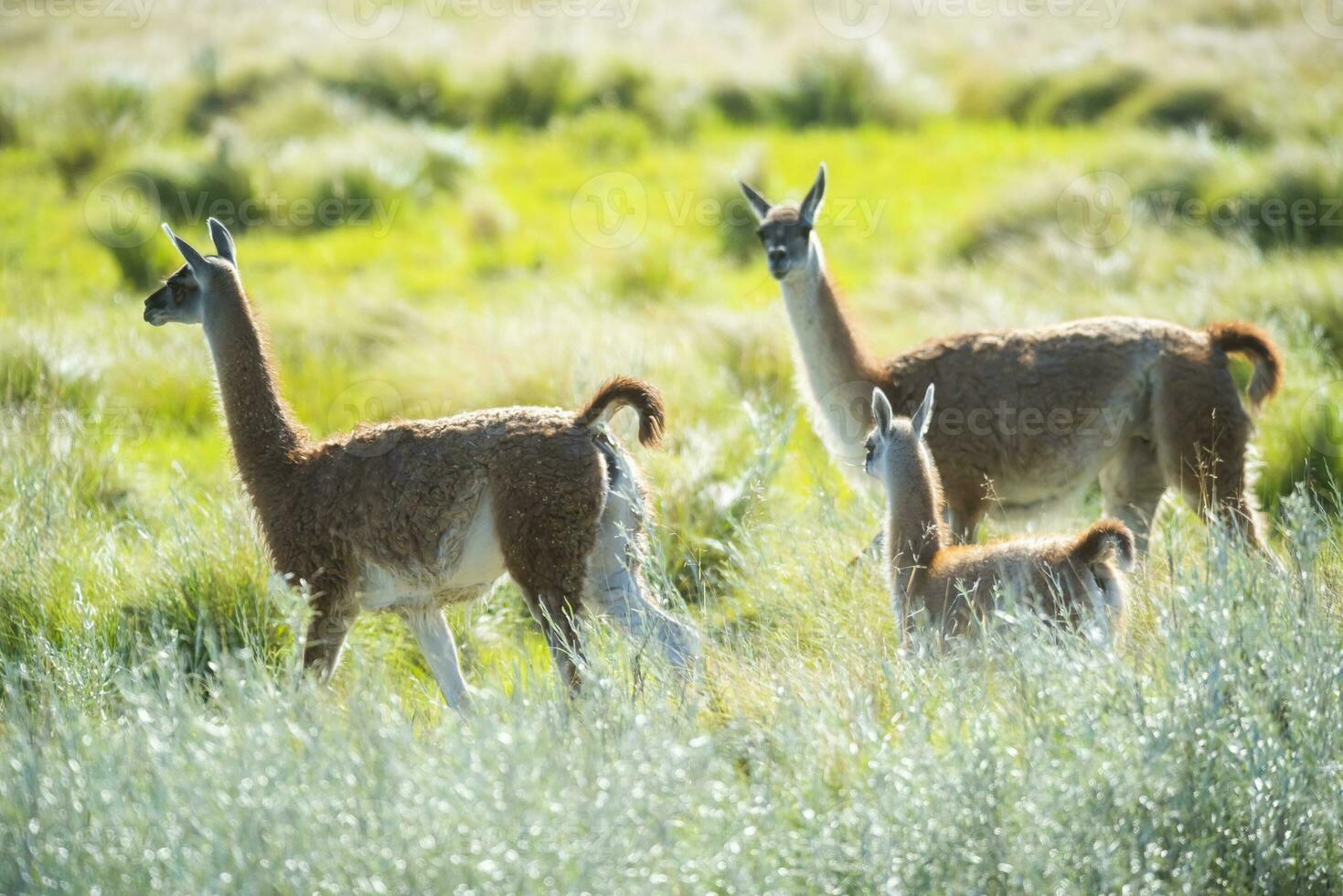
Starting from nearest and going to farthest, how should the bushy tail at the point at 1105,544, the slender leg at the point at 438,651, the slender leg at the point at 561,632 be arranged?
the bushy tail at the point at 1105,544 → the slender leg at the point at 561,632 → the slender leg at the point at 438,651

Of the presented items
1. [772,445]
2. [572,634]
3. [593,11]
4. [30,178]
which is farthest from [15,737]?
[593,11]

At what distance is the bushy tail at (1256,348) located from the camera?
6.66m

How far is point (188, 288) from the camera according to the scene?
19.9ft

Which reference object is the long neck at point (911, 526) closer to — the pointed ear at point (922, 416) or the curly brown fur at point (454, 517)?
the pointed ear at point (922, 416)

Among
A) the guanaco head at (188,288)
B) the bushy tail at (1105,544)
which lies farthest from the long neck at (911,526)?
the guanaco head at (188,288)

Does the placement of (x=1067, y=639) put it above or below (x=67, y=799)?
below

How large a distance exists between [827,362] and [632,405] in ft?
6.77

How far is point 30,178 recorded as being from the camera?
15.9m

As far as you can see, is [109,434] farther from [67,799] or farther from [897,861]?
[897,861]

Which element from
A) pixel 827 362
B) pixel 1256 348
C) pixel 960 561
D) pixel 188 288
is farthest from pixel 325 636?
pixel 1256 348

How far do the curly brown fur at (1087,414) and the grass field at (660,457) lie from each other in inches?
12.6

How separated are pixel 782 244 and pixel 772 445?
1.08 metres

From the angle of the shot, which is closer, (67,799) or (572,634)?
(67,799)

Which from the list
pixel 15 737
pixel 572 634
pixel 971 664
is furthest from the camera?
pixel 572 634
